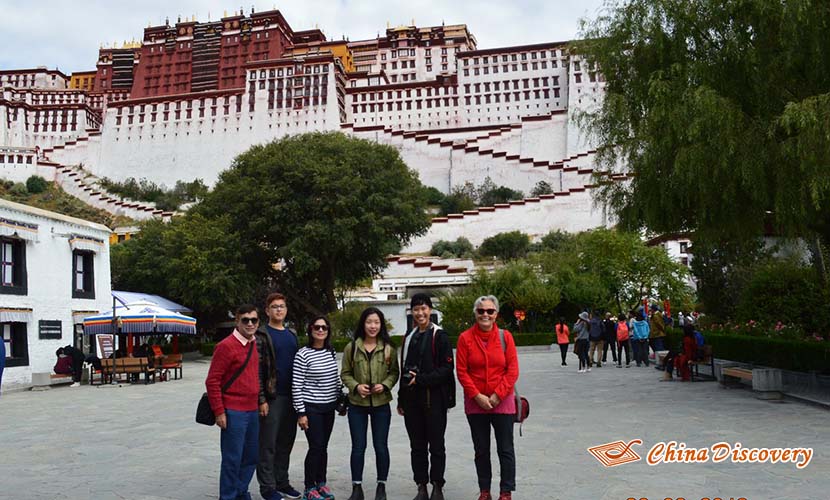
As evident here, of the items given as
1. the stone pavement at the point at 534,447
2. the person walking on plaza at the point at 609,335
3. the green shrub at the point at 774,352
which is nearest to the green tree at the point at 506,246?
the person walking on plaza at the point at 609,335

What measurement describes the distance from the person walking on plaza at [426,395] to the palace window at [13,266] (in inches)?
623

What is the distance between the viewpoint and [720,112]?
9.91 meters

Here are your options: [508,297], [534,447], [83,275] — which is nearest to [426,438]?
[534,447]

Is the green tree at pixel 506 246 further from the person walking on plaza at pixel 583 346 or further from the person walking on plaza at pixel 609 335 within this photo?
the person walking on plaza at pixel 583 346

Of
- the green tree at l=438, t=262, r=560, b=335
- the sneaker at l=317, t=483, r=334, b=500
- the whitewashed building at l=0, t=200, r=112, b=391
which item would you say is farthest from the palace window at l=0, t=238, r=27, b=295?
the sneaker at l=317, t=483, r=334, b=500

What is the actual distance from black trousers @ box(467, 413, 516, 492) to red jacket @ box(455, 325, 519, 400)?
188 mm

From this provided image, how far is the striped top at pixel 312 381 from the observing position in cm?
573

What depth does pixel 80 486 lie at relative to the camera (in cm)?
618

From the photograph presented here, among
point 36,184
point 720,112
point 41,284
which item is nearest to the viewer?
point 720,112

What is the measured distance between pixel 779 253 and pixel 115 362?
18985 millimetres

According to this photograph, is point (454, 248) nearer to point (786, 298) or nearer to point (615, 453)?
point (786, 298)

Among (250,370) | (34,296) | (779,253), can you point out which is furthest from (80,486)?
(779,253)

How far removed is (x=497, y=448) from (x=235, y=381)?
1911 mm

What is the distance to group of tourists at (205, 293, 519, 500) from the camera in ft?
17.5
